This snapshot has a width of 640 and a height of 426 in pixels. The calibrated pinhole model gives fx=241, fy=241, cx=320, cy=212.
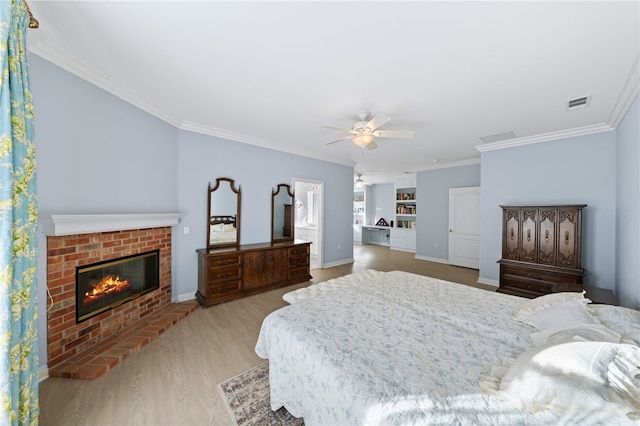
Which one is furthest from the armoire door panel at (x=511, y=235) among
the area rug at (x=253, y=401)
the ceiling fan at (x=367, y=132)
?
the area rug at (x=253, y=401)

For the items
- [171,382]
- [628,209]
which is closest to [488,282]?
[628,209]

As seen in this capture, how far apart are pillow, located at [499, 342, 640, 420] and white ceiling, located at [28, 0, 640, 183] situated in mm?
1891

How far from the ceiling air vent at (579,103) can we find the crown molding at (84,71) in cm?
479

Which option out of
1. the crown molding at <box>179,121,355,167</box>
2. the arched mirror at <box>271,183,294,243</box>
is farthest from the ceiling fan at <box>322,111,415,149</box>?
the arched mirror at <box>271,183,294,243</box>

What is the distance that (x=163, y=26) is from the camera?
1622 mm

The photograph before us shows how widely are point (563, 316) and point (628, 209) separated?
86.0 inches

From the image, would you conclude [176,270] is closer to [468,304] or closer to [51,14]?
[51,14]

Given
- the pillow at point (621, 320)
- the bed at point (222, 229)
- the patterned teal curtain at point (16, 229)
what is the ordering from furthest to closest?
the bed at point (222, 229) → the pillow at point (621, 320) → the patterned teal curtain at point (16, 229)

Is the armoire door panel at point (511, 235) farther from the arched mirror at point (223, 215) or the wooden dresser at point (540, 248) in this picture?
the arched mirror at point (223, 215)

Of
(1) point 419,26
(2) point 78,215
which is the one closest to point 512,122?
(1) point 419,26

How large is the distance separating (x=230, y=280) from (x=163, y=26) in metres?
3.02

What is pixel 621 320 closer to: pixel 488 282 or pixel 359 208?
pixel 488 282

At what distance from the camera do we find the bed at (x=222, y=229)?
3.82 m

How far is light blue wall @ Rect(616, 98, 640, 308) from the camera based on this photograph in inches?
91.1
